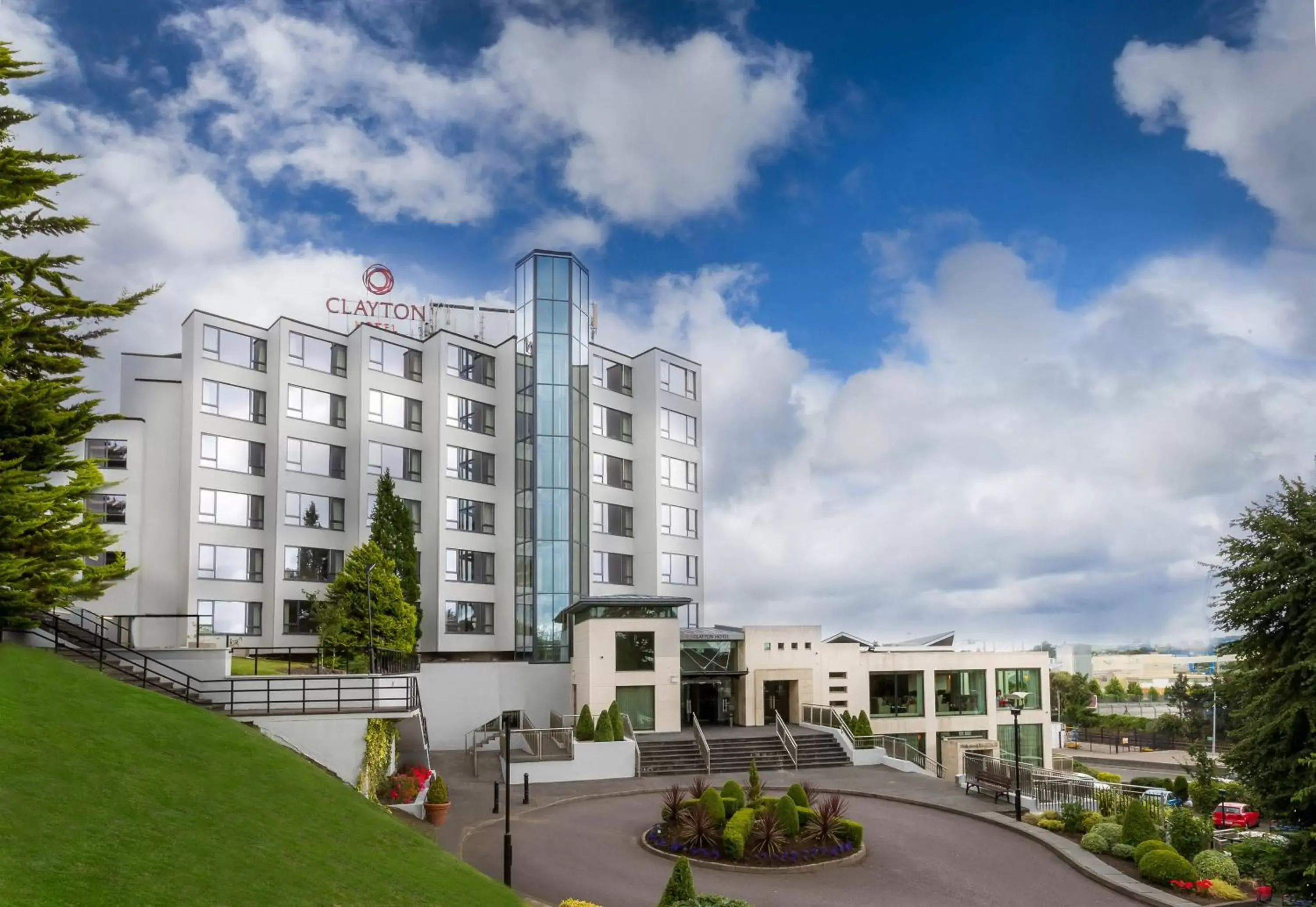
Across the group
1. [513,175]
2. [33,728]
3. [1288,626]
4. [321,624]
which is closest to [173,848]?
[33,728]

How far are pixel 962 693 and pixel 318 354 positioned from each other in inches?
1468

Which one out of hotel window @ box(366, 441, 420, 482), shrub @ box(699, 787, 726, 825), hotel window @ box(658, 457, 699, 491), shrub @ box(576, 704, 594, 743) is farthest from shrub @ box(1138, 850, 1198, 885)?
hotel window @ box(658, 457, 699, 491)

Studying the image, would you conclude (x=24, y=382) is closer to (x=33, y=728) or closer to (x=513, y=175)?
(x=33, y=728)

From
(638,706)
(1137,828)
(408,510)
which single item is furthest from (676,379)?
(1137,828)

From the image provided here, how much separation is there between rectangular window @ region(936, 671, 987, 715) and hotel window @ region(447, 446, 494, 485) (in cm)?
2592

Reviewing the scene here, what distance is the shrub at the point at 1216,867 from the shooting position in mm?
21766

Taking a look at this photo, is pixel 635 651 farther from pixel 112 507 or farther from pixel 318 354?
pixel 112 507

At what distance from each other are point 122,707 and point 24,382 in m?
8.08

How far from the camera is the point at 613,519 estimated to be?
57438 millimetres

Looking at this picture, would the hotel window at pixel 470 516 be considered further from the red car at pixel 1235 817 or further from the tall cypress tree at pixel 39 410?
the red car at pixel 1235 817

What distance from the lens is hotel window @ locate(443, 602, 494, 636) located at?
168ft

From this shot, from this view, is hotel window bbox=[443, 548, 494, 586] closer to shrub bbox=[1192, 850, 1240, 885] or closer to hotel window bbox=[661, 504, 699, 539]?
hotel window bbox=[661, 504, 699, 539]

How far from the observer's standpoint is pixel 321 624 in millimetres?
41531

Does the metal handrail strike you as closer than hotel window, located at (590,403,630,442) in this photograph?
Yes
